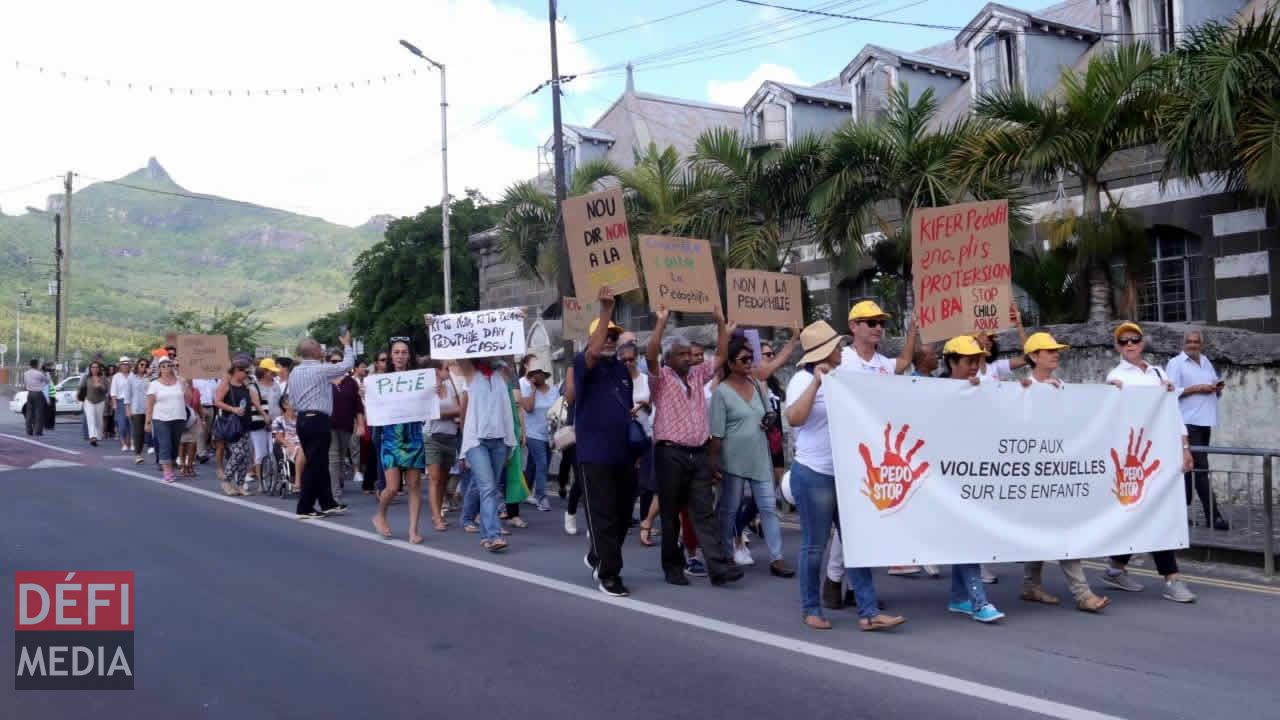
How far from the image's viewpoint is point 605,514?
8.13 meters

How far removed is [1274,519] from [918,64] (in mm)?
17096

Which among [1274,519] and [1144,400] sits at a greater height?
[1144,400]

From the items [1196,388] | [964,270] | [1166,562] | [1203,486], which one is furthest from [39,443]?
[1166,562]

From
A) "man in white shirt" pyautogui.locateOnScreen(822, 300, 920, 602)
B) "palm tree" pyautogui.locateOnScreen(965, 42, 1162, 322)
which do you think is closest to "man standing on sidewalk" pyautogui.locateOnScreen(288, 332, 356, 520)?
"man in white shirt" pyautogui.locateOnScreen(822, 300, 920, 602)

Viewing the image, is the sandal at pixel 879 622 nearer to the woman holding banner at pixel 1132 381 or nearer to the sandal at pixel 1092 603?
the sandal at pixel 1092 603

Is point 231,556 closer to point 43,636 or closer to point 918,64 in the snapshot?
point 43,636

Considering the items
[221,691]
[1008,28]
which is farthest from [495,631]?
[1008,28]

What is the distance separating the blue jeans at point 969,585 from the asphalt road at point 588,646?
0.56ft

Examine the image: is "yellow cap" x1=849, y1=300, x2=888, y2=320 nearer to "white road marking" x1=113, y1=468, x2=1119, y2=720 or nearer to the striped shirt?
"white road marking" x1=113, y1=468, x2=1119, y2=720

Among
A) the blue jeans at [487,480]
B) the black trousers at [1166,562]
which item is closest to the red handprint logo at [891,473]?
the black trousers at [1166,562]

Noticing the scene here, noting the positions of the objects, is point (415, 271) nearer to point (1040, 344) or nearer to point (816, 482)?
point (1040, 344)

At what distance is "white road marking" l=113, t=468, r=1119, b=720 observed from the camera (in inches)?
213

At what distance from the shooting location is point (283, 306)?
178m

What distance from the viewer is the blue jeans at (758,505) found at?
9.09m
